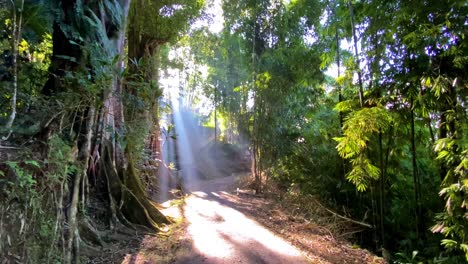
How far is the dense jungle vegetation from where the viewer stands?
8.76ft

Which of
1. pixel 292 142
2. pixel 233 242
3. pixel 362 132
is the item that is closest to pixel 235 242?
pixel 233 242

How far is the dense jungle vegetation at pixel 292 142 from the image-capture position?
2.67 m

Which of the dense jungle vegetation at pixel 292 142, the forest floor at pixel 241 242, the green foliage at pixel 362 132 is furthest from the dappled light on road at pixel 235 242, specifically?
the green foliage at pixel 362 132

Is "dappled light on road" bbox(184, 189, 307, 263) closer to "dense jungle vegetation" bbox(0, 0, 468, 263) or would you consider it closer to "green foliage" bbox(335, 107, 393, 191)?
"dense jungle vegetation" bbox(0, 0, 468, 263)

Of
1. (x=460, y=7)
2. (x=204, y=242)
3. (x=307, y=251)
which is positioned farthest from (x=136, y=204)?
(x=460, y=7)

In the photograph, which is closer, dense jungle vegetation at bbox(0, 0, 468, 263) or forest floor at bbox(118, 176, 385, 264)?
dense jungle vegetation at bbox(0, 0, 468, 263)

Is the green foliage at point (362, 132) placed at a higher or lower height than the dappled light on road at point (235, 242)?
higher

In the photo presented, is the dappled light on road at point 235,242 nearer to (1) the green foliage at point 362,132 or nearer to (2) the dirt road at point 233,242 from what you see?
(2) the dirt road at point 233,242

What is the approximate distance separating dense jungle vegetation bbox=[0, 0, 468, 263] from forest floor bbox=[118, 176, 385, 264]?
20.9 inches

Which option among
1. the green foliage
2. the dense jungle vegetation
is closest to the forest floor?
the dense jungle vegetation

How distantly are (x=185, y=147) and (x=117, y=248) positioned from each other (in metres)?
22.5

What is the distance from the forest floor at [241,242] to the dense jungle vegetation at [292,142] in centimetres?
53

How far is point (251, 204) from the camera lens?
330 inches

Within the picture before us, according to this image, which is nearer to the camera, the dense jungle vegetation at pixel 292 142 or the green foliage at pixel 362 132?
the dense jungle vegetation at pixel 292 142
